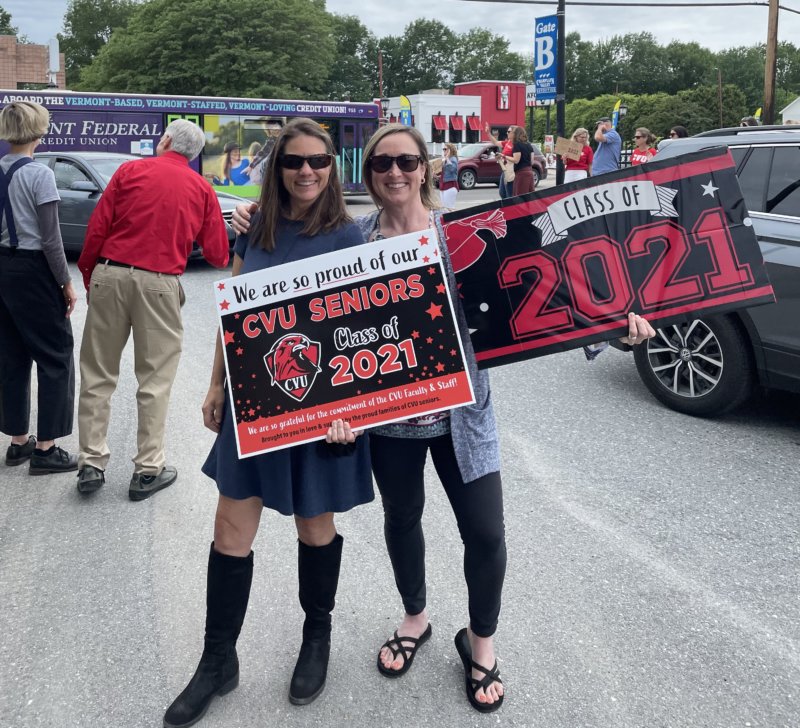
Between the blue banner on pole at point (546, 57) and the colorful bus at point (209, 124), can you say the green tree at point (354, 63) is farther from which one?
the blue banner on pole at point (546, 57)

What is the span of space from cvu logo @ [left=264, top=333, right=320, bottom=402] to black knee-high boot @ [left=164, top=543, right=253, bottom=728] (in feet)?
1.88

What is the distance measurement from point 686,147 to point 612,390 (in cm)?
179

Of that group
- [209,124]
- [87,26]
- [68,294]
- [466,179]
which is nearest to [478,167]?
[466,179]

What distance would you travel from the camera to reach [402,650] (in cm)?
284

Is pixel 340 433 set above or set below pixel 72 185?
below

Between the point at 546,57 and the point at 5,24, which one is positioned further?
the point at 5,24

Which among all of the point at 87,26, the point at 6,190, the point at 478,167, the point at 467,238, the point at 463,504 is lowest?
the point at 478,167

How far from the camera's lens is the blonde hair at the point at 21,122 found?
4.23m

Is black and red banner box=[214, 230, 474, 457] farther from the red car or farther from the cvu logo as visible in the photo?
the red car

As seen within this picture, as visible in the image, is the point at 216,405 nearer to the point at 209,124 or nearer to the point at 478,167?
the point at 209,124

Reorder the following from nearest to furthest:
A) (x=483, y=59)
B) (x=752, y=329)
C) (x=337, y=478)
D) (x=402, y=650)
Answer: (x=337, y=478) < (x=402, y=650) < (x=752, y=329) < (x=483, y=59)

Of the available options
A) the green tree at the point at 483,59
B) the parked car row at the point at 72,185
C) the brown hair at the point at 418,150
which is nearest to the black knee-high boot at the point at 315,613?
the brown hair at the point at 418,150

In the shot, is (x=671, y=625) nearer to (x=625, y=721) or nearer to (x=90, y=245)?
(x=625, y=721)

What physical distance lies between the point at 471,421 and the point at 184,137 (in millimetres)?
2500
